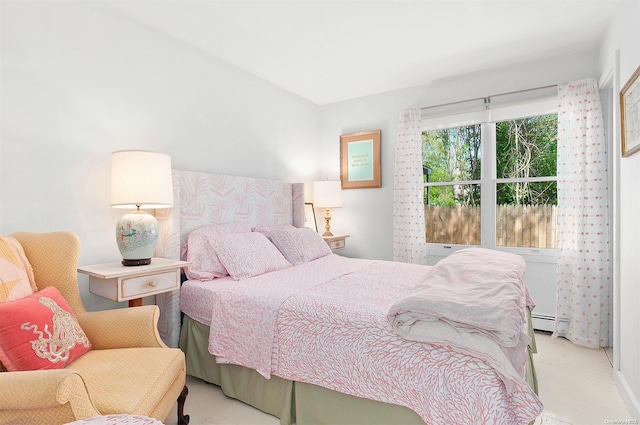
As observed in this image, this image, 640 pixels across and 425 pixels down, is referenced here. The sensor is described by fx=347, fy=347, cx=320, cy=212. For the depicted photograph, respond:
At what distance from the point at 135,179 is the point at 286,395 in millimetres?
1527

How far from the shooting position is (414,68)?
339 cm

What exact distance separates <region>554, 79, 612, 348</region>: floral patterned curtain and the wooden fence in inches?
10.1

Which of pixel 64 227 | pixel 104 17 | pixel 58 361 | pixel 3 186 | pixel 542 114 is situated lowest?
pixel 58 361

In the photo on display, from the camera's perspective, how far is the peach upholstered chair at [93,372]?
1.09 metres

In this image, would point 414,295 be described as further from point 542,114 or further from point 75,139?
point 542,114

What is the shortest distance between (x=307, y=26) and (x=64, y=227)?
214 centimetres

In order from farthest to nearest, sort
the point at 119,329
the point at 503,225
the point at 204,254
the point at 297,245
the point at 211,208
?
1. the point at 503,225
2. the point at 297,245
3. the point at 211,208
4. the point at 204,254
5. the point at 119,329

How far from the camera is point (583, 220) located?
2959 mm

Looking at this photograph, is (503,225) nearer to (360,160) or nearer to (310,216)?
(360,160)

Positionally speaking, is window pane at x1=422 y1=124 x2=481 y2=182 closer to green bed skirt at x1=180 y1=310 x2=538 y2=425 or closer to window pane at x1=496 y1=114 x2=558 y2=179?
window pane at x1=496 y1=114 x2=558 y2=179

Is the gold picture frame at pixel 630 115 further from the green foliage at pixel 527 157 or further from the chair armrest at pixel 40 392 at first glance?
the chair armrest at pixel 40 392

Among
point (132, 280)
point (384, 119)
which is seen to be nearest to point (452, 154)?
point (384, 119)

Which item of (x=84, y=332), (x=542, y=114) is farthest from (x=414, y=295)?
(x=542, y=114)

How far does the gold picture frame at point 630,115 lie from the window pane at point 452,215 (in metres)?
1.56
